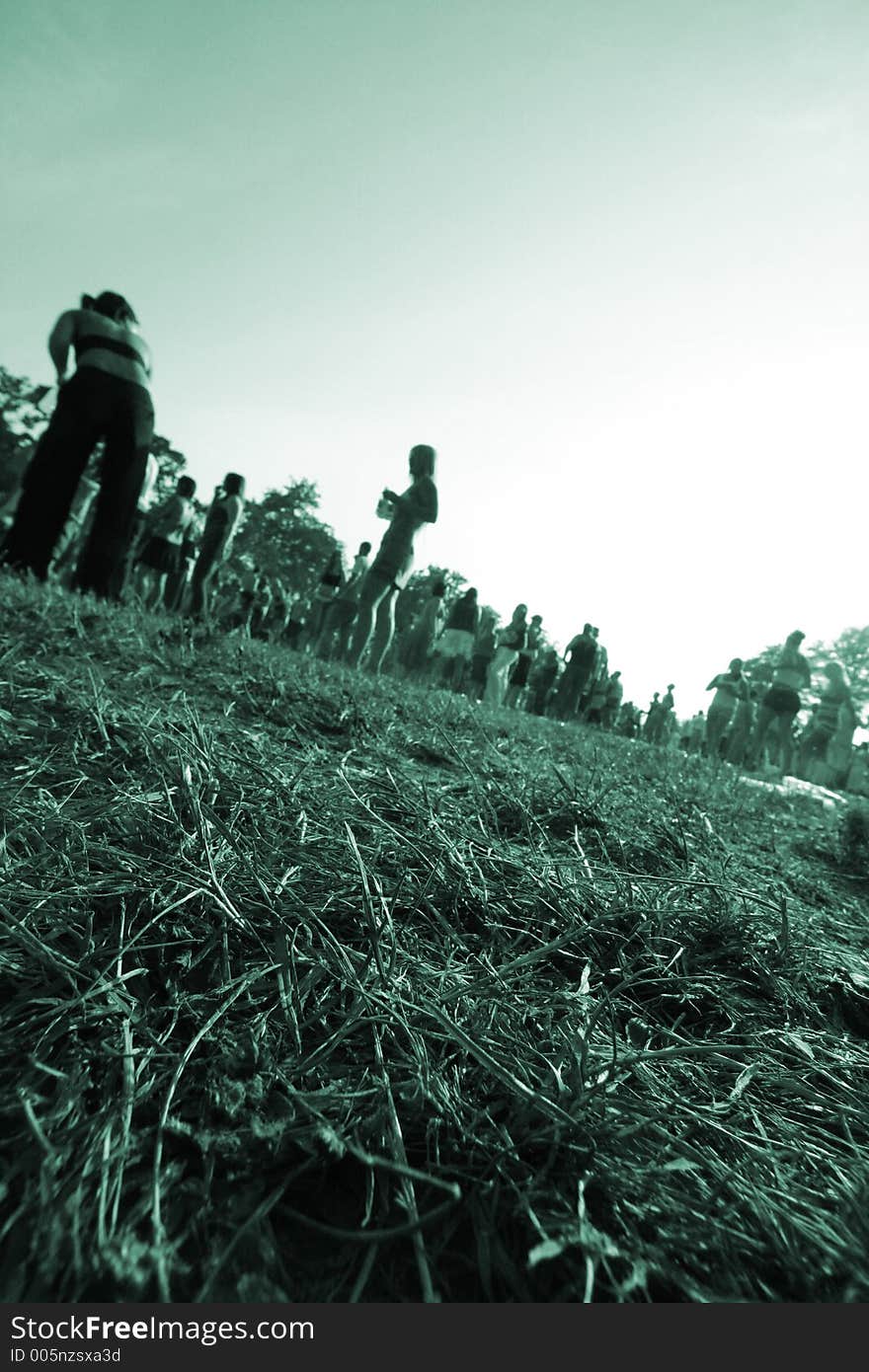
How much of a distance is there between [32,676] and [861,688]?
Result: 2157 inches

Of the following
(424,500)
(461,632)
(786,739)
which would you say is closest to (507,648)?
(461,632)

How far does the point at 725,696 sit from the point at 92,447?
40.1ft

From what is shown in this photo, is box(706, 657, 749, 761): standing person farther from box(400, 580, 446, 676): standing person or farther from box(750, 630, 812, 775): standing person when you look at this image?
box(400, 580, 446, 676): standing person

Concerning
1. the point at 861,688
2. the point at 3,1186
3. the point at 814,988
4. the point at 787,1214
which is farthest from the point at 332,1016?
the point at 861,688

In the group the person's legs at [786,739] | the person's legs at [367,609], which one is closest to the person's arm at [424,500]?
the person's legs at [367,609]

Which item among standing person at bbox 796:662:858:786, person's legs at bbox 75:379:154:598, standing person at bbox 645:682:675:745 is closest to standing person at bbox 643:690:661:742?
standing person at bbox 645:682:675:745

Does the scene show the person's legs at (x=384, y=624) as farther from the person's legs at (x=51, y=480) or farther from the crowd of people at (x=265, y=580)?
the person's legs at (x=51, y=480)

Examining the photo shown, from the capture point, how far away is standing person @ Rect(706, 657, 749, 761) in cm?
1263

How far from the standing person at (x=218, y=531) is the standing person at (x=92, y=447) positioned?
4.09 m

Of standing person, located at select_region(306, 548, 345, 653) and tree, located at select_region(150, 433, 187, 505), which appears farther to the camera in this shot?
tree, located at select_region(150, 433, 187, 505)

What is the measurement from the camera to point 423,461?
7.00m

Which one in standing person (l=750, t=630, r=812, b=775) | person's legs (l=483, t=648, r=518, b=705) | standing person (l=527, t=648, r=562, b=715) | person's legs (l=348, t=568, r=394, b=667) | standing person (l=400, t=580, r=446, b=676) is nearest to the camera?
person's legs (l=348, t=568, r=394, b=667)

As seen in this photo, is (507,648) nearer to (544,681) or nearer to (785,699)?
(544,681)

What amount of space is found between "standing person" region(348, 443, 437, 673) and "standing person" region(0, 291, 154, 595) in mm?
2612
